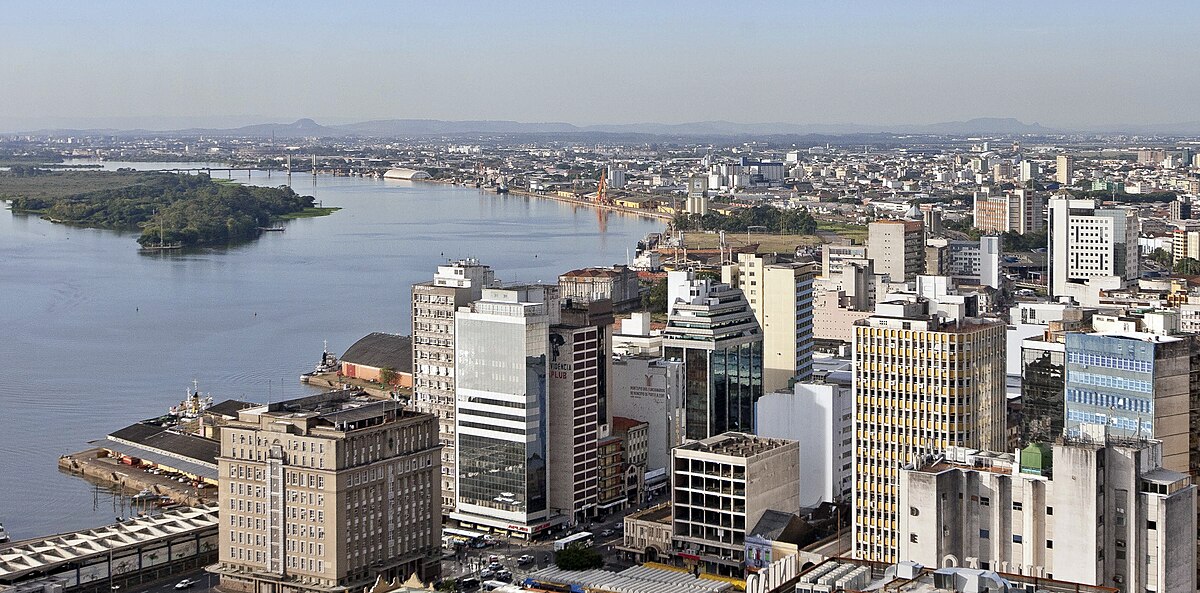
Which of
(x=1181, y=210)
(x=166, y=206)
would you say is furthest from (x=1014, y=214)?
(x=166, y=206)

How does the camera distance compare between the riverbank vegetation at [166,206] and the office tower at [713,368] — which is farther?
the riverbank vegetation at [166,206]

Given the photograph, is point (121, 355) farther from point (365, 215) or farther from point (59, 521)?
point (365, 215)

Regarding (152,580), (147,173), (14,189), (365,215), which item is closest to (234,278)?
(365,215)

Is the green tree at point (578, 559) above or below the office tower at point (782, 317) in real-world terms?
below

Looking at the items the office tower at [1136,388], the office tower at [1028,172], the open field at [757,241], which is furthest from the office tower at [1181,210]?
the office tower at [1136,388]

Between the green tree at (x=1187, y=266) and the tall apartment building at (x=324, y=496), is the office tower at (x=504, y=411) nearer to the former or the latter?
the tall apartment building at (x=324, y=496)

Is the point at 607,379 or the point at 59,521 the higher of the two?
the point at 607,379
